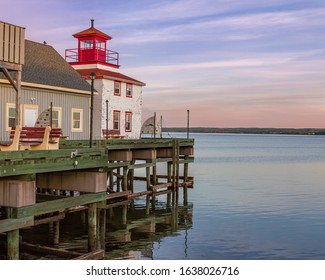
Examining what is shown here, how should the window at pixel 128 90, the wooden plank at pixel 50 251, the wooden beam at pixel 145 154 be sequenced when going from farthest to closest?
1. the window at pixel 128 90
2. the wooden beam at pixel 145 154
3. the wooden plank at pixel 50 251

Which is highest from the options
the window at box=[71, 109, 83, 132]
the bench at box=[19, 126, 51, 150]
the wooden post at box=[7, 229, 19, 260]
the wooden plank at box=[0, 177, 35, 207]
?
the window at box=[71, 109, 83, 132]

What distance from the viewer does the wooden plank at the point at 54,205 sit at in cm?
1066

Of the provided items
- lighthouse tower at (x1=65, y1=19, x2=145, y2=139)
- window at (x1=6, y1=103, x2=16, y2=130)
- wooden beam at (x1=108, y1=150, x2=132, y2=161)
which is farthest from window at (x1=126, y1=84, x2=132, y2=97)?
window at (x1=6, y1=103, x2=16, y2=130)

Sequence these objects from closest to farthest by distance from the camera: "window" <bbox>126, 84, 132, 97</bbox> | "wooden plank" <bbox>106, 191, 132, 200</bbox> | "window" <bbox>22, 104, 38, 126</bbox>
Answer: "wooden plank" <bbox>106, 191, 132, 200</bbox>, "window" <bbox>22, 104, 38, 126</bbox>, "window" <bbox>126, 84, 132, 97</bbox>

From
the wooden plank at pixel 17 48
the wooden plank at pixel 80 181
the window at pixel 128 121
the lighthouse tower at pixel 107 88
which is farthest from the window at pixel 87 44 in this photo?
the wooden plank at pixel 80 181

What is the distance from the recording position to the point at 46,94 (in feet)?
86.8

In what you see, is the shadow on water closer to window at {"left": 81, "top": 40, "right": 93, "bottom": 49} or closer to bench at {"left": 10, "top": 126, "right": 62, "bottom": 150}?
bench at {"left": 10, "top": 126, "right": 62, "bottom": 150}

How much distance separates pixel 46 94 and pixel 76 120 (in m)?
3.04

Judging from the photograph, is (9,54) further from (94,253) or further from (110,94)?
(110,94)

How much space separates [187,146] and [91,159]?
68.3ft

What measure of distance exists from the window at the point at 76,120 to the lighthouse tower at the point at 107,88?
3344 millimetres

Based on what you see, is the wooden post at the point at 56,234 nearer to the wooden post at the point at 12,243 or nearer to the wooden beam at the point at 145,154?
the wooden post at the point at 12,243

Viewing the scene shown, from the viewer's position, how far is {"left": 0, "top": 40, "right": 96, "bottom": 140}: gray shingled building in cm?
2452
